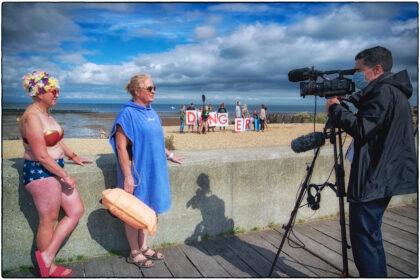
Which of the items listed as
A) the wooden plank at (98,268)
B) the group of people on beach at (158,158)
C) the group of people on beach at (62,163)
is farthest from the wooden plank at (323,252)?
the wooden plank at (98,268)

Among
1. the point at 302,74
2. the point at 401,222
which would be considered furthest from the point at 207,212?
the point at 401,222

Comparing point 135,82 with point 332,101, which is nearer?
point 332,101

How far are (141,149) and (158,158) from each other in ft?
0.57

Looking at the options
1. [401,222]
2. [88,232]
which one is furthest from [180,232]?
[401,222]

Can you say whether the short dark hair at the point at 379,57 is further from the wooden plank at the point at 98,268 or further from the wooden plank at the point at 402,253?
the wooden plank at the point at 98,268

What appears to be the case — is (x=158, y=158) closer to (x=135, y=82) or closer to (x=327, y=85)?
(x=135, y=82)

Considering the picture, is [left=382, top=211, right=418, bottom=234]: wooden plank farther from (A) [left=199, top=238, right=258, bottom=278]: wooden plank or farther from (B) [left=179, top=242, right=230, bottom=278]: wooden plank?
(B) [left=179, top=242, right=230, bottom=278]: wooden plank

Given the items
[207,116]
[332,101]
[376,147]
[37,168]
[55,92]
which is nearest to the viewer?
[376,147]

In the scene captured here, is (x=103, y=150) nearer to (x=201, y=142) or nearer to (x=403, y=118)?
(x=201, y=142)

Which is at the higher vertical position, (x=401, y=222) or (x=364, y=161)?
(x=364, y=161)

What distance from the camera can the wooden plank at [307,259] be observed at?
2.73 metres

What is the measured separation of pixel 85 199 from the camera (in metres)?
2.72

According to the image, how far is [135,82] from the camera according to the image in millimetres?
2514

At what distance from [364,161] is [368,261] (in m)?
0.74
